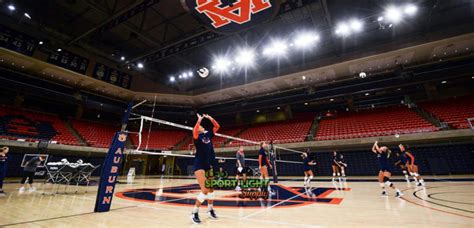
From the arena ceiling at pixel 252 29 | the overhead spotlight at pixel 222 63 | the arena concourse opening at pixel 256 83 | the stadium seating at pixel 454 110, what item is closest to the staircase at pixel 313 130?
the arena concourse opening at pixel 256 83

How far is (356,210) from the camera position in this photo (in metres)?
4.45

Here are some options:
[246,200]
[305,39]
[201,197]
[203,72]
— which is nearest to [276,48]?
[305,39]

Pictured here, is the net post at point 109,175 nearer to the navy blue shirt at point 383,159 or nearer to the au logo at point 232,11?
the au logo at point 232,11

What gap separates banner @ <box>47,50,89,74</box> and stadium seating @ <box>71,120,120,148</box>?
6.80 m

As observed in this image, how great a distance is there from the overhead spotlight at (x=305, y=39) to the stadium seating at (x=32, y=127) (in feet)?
69.1

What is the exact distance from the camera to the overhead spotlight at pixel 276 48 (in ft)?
53.8

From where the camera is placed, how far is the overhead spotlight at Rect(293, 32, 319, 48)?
14.9 metres

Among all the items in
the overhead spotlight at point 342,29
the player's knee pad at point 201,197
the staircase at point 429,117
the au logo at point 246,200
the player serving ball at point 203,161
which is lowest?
the au logo at point 246,200

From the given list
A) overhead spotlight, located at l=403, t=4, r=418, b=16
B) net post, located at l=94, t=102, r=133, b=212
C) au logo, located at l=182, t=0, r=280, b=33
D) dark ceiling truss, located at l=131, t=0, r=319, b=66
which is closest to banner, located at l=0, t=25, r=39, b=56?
dark ceiling truss, located at l=131, t=0, r=319, b=66

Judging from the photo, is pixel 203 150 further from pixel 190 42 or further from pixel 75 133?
pixel 75 133

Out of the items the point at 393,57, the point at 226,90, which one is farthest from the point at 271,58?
the point at 393,57

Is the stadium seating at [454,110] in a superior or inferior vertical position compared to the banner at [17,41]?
inferior

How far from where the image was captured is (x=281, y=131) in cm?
2109

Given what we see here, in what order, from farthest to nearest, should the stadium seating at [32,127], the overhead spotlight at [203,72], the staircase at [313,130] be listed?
the overhead spotlight at [203,72] < the staircase at [313,130] < the stadium seating at [32,127]
